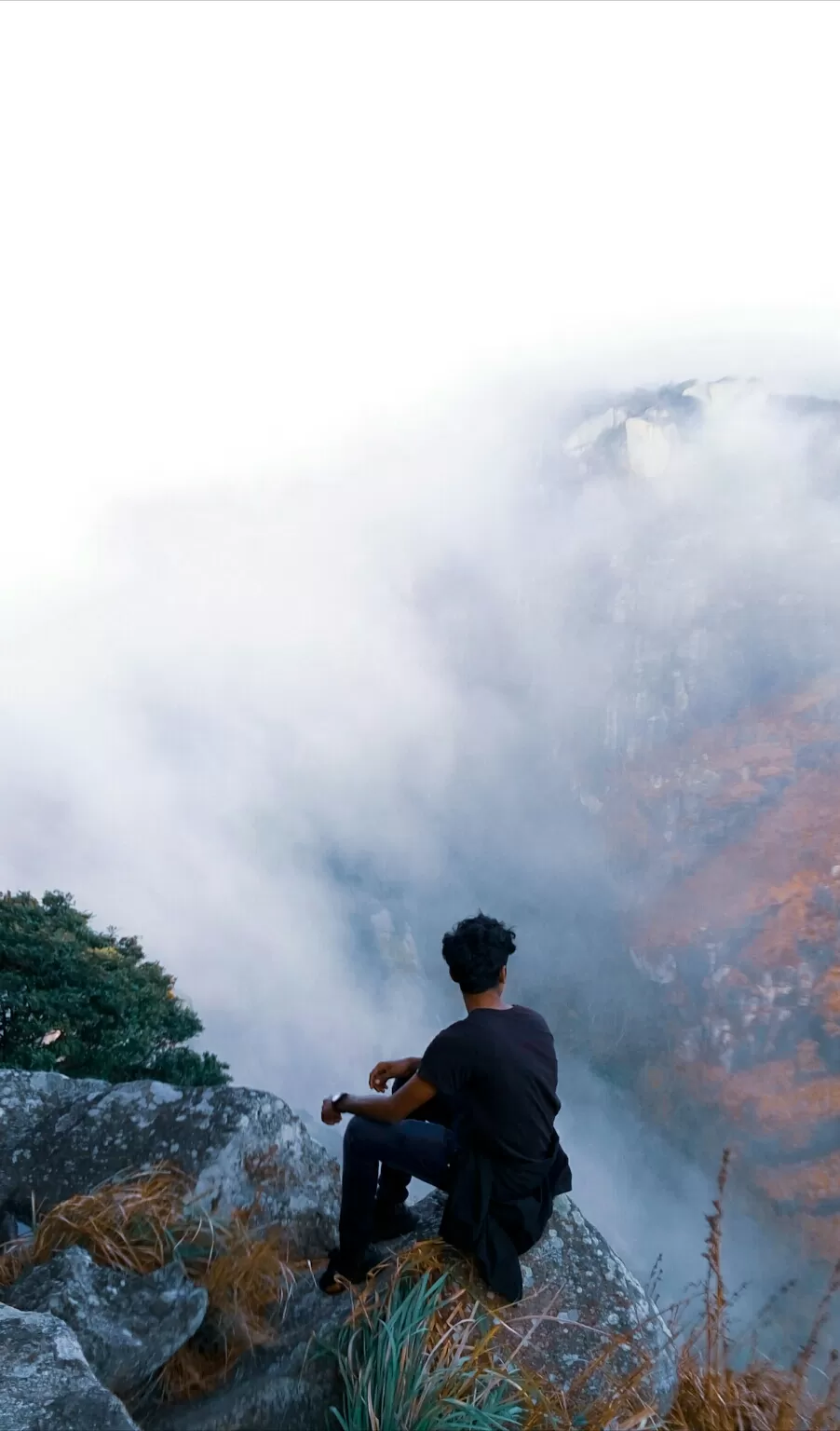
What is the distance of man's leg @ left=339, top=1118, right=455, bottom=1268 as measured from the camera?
3488mm

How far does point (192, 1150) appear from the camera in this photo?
4223mm

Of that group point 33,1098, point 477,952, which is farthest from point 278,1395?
point 33,1098

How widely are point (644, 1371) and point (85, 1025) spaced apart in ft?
18.8

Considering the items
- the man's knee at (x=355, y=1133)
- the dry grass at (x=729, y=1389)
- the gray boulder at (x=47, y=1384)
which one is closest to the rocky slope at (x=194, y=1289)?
the gray boulder at (x=47, y=1384)

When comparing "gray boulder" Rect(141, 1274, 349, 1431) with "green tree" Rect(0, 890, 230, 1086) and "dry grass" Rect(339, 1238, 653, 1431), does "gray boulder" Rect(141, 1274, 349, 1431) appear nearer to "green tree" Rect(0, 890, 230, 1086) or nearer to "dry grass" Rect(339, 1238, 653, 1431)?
"dry grass" Rect(339, 1238, 653, 1431)

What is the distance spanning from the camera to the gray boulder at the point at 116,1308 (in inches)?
123

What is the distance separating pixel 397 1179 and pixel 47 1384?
1.41m

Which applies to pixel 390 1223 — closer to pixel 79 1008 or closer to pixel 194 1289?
pixel 194 1289

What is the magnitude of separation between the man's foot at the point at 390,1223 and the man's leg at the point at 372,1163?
0.53 ft

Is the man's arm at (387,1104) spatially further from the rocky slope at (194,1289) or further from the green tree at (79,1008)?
the green tree at (79,1008)

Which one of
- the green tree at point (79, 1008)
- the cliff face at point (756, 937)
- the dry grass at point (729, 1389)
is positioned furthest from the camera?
the cliff face at point (756, 937)

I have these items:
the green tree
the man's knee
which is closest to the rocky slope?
the man's knee

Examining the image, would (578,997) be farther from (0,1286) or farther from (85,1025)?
(0,1286)

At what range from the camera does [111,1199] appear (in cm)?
379
